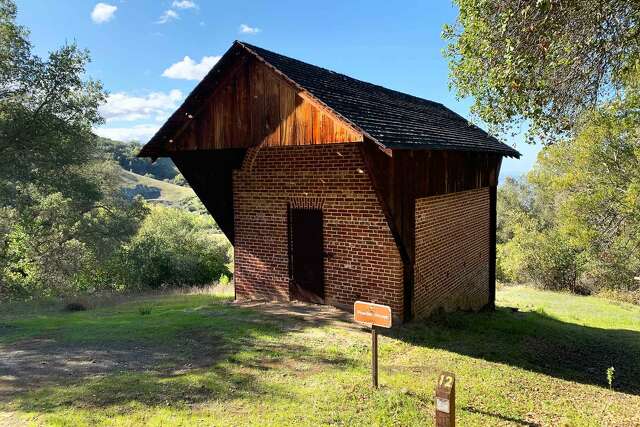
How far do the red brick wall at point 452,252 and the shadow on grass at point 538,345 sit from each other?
0.62 meters

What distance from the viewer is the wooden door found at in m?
9.90

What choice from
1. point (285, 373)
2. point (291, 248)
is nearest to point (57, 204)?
point (291, 248)

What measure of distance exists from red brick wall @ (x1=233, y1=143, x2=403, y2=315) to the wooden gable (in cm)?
112

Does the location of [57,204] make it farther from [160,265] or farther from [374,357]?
[374,357]

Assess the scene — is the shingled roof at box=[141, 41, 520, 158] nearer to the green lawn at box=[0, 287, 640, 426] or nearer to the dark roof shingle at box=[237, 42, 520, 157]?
the dark roof shingle at box=[237, 42, 520, 157]

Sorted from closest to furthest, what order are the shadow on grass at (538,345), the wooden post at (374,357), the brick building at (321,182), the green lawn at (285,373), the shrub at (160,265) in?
the green lawn at (285,373) → the wooden post at (374,357) → the shadow on grass at (538,345) → the brick building at (321,182) → the shrub at (160,265)

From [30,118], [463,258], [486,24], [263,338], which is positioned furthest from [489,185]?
[30,118]

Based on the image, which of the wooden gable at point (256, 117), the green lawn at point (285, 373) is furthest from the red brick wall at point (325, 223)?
the wooden gable at point (256, 117)

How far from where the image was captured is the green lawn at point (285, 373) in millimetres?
5262

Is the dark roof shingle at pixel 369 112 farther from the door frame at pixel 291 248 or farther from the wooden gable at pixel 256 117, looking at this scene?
the door frame at pixel 291 248

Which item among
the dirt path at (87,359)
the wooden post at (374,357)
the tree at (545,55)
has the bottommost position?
Result: the dirt path at (87,359)

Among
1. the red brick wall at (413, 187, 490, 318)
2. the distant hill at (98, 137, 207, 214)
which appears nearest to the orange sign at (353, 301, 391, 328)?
the red brick wall at (413, 187, 490, 318)

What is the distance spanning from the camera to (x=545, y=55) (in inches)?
295

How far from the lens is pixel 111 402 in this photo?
532cm
